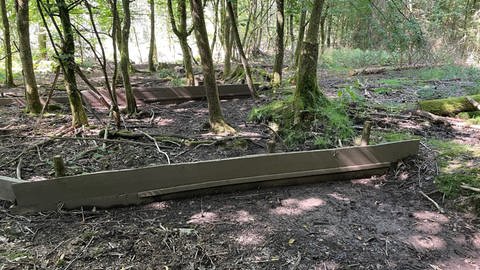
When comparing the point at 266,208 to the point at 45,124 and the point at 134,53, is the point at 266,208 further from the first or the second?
the point at 134,53

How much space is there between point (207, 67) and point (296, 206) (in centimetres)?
306

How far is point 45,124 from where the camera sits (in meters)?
6.70

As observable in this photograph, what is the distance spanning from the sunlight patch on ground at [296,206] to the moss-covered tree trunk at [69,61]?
4.14m

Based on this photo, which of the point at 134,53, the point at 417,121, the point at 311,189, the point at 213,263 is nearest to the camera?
the point at 213,263

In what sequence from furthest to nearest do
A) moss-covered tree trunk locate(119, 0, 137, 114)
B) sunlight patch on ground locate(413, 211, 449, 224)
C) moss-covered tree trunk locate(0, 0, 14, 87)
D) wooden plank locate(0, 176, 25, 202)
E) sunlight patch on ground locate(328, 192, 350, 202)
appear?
moss-covered tree trunk locate(0, 0, 14, 87) → moss-covered tree trunk locate(119, 0, 137, 114) → sunlight patch on ground locate(328, 192, 350, 202) → sunlight patch on ground locate(413, 211, 449, 224) → wooden plank locate(0, 176, 25, 202)

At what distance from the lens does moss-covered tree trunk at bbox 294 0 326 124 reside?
5828 mm

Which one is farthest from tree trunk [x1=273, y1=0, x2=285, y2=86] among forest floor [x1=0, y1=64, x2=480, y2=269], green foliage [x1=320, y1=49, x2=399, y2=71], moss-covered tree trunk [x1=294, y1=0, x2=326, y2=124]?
green foliage [x1=320, y1=49, x2=399, y2=71]

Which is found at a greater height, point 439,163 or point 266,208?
point 439,163

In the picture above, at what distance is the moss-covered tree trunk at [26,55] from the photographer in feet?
22.6

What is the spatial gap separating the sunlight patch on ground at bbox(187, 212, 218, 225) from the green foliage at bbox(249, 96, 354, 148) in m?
2.24

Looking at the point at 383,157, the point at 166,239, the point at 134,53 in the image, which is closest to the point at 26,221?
the point at 166,239

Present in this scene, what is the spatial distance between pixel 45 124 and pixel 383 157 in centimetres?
649

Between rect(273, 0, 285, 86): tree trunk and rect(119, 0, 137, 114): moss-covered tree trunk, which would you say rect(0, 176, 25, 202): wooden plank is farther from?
rect(273, 0, 285, 86): tree trunk

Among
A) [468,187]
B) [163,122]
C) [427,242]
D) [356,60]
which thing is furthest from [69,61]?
[356,60]
